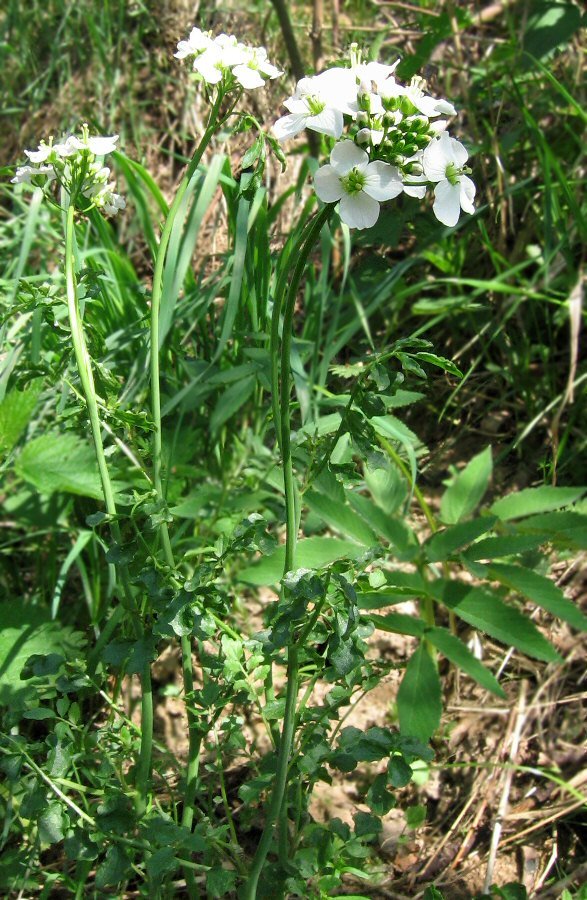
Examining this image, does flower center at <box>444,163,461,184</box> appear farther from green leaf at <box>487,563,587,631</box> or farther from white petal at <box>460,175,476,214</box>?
green leaf at <box>487,563,587,631</box>

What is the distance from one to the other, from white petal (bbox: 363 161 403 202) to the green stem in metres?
0.40

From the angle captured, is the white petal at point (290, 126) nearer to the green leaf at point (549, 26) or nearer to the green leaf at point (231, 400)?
the green leaf at point (231, 400)

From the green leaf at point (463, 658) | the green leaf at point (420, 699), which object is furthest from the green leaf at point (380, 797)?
the green leaf at point (463, 658)

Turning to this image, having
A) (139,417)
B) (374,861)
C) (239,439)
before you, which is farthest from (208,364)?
(374,861)

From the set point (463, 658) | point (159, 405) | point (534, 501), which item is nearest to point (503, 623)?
point (463, 658)

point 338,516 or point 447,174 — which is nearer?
point 447,174

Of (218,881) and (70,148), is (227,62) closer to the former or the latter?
(70,148)

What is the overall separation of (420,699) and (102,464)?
25.8 inches

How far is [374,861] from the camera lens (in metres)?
1.45

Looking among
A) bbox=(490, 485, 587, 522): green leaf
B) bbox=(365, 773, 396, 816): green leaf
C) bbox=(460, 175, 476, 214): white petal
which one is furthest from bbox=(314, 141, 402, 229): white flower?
bbox=(490, 485, 587, 522): green leaf

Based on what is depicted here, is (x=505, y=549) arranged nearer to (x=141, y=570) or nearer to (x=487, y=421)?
(x=141, y=570)

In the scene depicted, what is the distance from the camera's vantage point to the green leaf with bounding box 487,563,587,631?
1379 mm

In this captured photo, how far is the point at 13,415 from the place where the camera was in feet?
5.37

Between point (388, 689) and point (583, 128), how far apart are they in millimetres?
1543
